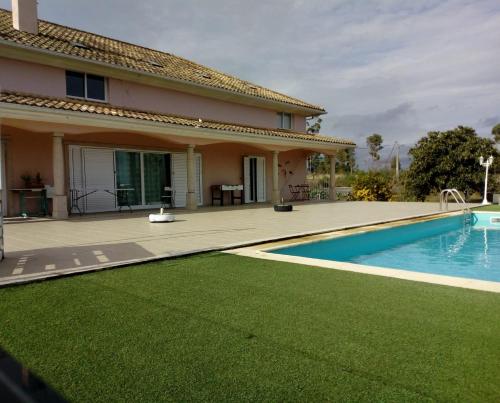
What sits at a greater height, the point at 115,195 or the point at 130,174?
the point at 130,174

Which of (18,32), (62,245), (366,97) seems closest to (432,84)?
(366,97)

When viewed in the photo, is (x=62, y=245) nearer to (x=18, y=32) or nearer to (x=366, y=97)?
(x=18, y=32)

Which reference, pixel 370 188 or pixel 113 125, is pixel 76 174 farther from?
pixel 370 188

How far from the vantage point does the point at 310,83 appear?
26156 millimetres

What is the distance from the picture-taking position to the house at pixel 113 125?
11.6 meters

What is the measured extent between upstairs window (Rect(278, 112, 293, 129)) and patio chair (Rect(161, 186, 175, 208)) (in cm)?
876

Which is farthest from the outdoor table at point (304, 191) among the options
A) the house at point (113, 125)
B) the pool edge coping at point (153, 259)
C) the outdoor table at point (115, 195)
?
the pool edge coping at point (153, 259)

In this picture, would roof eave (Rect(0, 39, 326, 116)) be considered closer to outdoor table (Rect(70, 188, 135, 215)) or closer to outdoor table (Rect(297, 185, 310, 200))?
outdoor table (Rect(70, 188, 135, 215))

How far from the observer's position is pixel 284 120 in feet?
73.1

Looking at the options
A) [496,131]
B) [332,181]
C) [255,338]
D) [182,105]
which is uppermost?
[496,131]

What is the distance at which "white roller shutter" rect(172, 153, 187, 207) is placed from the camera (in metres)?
16.2

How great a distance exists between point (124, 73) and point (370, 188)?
1383 cm

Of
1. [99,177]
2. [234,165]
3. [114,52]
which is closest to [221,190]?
[234,165]

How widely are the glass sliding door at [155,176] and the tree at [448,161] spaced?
14031 millimetres
